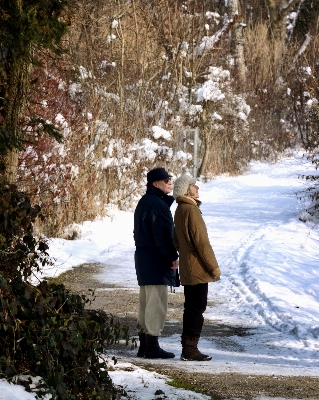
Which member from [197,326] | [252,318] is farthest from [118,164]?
[197,326]

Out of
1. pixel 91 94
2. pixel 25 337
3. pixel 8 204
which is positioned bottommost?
pixel 25 337

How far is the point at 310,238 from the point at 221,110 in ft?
51.0

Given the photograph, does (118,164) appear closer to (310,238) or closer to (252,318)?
(310,238)

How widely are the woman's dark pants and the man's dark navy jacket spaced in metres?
0.19

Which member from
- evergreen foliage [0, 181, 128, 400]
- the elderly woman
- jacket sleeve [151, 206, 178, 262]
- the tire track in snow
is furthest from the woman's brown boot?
evergreen foliage [0, 181, 128, 400]

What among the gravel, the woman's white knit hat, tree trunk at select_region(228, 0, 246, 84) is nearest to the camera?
the gravel

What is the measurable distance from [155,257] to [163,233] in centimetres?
24

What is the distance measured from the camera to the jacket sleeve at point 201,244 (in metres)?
7.26

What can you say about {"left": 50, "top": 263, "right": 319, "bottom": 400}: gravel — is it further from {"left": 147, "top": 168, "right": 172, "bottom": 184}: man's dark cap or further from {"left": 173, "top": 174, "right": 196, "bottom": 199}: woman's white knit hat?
{"left": 147, "top": 168, "right": 172, "bottom": 184}: man's dark cap


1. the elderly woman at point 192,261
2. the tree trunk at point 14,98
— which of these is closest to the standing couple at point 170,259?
the elderly woman at point 192,261

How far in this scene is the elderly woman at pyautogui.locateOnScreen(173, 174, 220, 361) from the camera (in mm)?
7273

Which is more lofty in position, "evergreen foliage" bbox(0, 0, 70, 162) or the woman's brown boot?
"evergreen foliage" bbox(0, 0, 70, 162)

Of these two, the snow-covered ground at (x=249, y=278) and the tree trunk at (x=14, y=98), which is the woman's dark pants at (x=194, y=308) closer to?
the snow-covered ground at (x=249, y=278)

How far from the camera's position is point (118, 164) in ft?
61.1
